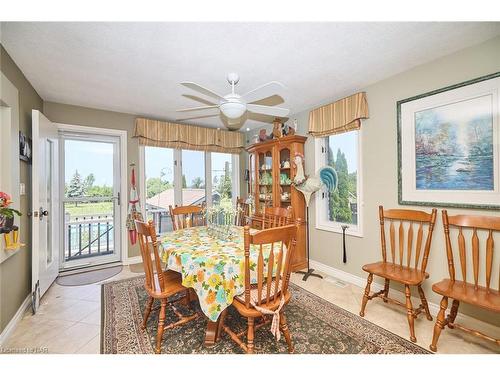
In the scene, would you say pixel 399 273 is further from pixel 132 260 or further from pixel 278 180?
pixel 132 260

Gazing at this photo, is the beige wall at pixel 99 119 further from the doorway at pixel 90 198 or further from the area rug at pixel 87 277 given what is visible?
the area rug at pixel 87 277

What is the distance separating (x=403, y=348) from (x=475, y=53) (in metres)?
2.50

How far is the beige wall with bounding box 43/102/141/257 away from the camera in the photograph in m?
3.31

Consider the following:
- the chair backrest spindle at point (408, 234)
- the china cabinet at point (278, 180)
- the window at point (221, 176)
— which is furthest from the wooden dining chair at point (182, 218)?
the chair backrest spindle at point (408, 234)

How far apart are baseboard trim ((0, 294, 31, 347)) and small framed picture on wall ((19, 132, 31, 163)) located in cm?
146

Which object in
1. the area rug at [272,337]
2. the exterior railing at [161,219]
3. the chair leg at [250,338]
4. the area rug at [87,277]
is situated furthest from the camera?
the exterior railing at [161,219]

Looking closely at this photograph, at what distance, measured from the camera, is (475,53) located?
2.01 metres

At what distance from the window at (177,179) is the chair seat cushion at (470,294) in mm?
3116

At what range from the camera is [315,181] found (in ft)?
10.6

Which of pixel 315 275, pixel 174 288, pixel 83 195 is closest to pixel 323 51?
pixel 174 288

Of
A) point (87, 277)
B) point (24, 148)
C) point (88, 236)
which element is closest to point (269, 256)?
point (24, 148)

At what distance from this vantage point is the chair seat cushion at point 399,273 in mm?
1943

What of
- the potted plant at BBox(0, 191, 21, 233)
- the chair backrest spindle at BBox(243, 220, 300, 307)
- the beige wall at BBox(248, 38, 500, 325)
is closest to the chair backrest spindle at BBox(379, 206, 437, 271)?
the beige wall at BBox(248, 38, 500, 325)

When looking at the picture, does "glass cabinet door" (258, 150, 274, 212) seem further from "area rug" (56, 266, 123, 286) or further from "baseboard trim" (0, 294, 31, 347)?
"baseboard trim" (0, 294, 31, 347)
